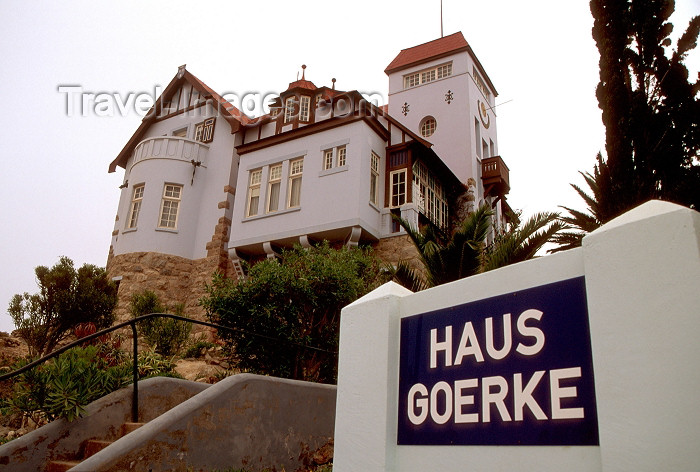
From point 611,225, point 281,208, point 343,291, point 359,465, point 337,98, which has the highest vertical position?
point 337,98

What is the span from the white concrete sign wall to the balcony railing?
18.7m

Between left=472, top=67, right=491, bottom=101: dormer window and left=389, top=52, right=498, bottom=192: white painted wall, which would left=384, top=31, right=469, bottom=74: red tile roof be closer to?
left=389, top=52, right=498, bottom=192: white painted wall

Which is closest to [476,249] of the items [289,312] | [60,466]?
[289,312]

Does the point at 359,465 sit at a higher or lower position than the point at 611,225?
lower

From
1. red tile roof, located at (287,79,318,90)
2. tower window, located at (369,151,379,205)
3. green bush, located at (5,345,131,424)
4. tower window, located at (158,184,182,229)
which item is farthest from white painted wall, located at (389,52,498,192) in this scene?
green bush, located at (5,345,131,424)

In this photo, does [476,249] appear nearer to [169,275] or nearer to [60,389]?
[60,389]

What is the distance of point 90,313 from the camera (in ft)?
53.1

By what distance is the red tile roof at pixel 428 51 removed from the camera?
73.6ft

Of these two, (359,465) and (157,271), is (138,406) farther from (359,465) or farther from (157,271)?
(157,271)

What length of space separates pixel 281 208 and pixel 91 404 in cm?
1196

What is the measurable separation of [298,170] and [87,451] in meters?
13.3

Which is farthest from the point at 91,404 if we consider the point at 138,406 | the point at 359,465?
the point at 359,465

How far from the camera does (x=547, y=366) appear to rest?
3.03 meters

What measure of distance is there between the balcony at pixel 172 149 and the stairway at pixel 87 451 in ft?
53.4
